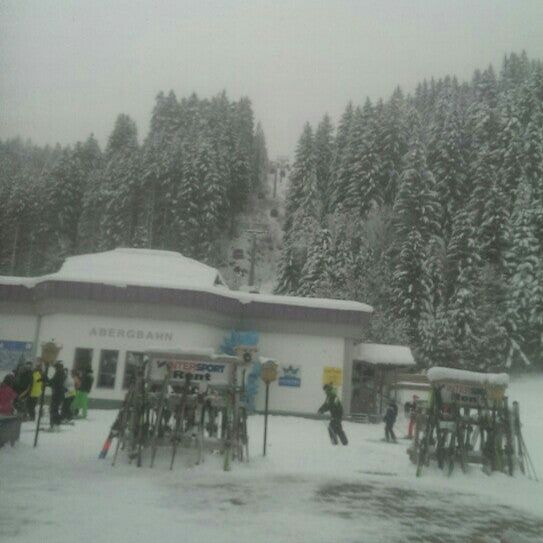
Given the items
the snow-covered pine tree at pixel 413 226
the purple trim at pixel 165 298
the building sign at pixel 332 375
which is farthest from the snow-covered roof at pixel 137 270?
the snow-covered pine tree at pixel 413 226

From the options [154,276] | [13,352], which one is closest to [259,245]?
[154,276]

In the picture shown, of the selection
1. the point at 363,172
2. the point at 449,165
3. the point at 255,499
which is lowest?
the point at 255,499

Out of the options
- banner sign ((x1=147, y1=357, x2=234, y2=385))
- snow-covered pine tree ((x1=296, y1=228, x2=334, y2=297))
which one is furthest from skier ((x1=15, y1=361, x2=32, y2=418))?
snow-covered pine tree ((x1=296, y1=228, x2=334, y2=297))

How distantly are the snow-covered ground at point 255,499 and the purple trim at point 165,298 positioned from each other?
9293mm

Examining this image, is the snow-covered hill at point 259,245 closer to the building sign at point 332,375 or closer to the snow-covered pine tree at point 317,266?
the snow-covered pine tree at point 317,266

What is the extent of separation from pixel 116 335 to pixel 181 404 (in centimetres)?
1239

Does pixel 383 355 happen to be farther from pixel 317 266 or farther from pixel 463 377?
pixel 317 266

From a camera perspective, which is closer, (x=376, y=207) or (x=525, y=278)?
(x=525, y=278)

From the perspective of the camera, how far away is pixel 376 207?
54.9m

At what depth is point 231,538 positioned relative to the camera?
22.0 feet

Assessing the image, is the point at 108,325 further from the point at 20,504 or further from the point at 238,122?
the point at 238,122

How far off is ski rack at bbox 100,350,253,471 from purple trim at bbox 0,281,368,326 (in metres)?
10.8

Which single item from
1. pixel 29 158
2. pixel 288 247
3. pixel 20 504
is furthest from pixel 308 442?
pixel 29 158

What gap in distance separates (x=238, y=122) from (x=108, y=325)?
222ft
